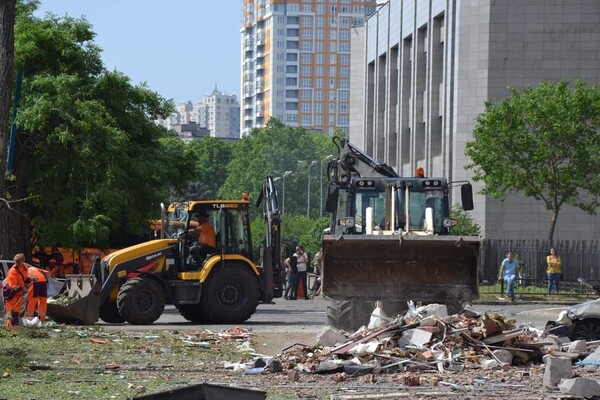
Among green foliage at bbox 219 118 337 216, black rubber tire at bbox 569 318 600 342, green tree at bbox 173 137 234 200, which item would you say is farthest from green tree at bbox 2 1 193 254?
green tree at bbox 173 137 234 200

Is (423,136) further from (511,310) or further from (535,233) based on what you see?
(511,310)

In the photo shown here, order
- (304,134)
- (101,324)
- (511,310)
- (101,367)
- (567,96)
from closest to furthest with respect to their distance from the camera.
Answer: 1. (101,367)
2. (101,324)
3. (511,310)
4. (567,96)
5. (304,134)

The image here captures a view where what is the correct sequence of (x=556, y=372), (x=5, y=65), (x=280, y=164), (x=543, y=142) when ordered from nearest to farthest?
(x=556, y=372)
(x=5, y=65)
(x=543, y=142)
(x=280, y=164)

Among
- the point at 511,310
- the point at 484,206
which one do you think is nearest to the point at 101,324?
the point at 511,310

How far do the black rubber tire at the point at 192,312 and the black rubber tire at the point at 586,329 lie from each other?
29.6 ft

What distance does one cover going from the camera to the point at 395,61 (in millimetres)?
77625

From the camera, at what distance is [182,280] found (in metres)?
27.9

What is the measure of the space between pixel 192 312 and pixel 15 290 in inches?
171

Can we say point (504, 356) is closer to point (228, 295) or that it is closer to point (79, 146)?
point (228, 295)

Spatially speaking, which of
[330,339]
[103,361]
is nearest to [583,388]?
[330,339]

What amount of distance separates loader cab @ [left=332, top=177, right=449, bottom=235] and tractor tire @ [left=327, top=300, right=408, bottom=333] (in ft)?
8.46

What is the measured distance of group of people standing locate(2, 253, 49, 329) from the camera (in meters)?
25.6

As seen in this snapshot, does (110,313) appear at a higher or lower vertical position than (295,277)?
lower

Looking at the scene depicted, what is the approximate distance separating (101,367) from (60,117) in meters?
21.6
